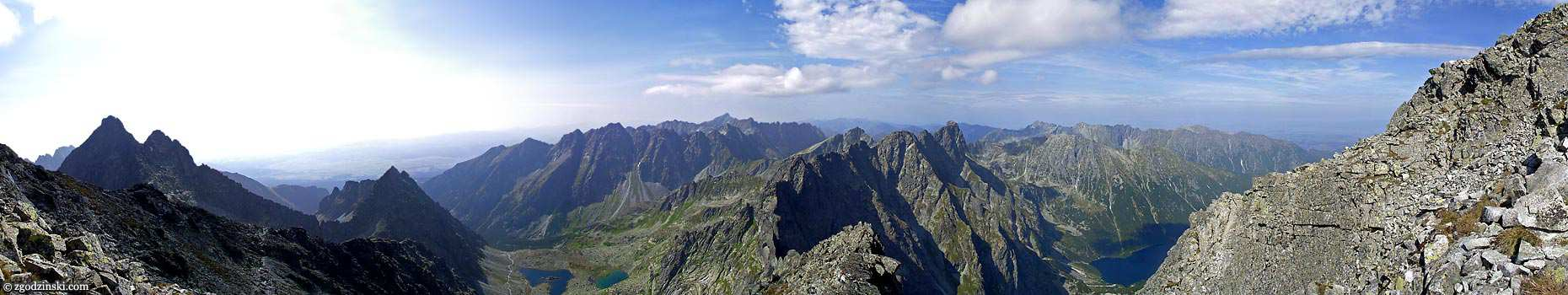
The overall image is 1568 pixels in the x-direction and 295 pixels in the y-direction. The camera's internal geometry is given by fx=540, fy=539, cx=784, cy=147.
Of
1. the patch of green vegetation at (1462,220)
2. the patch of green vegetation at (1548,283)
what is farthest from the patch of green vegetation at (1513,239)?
the patch of green vegetation at (1462,220)

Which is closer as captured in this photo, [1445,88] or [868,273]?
[1445,88]

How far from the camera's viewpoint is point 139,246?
4450 centimetres

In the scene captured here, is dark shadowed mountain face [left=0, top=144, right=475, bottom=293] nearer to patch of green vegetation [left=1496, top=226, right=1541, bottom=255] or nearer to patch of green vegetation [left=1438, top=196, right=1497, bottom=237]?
patch of green vegetation [left=1496, top=226, right=1541, bottom=255]

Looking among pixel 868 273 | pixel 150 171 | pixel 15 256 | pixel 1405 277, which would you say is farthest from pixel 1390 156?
pixel 150 171

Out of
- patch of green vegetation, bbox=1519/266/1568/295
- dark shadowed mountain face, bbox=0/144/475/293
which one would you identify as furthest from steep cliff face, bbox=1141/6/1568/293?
dark shadowed mountain face, bbox=0/144/475/293

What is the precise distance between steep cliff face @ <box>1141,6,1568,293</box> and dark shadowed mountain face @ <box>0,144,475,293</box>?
42281 mm

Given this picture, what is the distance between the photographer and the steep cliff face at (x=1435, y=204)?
16.3m

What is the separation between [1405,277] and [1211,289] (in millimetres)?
14493

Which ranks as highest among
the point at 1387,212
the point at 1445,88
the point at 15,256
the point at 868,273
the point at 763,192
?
the point at 1445,88

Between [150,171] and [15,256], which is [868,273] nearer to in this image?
[15,256]

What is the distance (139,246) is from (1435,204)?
83.0 m

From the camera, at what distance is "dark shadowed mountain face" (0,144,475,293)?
1936 cm

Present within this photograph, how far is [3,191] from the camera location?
28266 millimetres

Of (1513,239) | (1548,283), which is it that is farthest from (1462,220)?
(1548,283)
